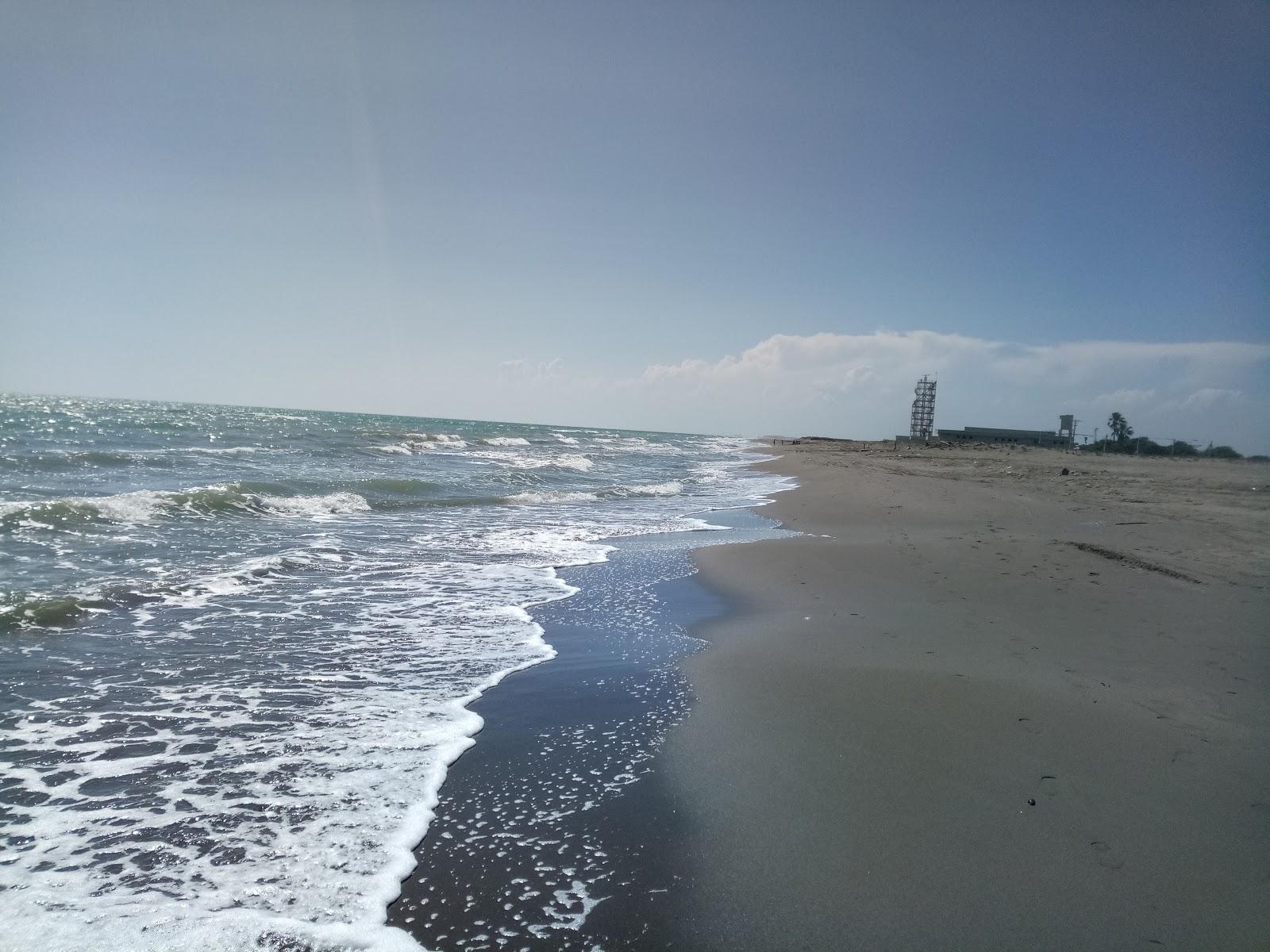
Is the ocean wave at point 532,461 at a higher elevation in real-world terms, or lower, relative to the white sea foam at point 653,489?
higher

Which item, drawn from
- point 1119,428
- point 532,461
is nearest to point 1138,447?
point 1119,428

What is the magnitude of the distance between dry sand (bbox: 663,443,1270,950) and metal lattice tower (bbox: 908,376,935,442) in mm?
68341

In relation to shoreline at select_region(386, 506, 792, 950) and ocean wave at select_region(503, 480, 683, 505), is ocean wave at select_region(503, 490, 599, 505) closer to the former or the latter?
ocean wave at select_region(503, 480, 683, 505)

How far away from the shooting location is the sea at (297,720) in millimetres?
2506

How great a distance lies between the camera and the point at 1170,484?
18.9 m

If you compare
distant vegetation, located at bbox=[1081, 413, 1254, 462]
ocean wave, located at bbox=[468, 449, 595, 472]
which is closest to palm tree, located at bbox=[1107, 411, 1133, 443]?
distant vegetation, located at bbox=[1081, 413, 1254, 462]

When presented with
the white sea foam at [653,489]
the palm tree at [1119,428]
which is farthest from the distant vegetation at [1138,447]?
the white sea foam at [653,489]

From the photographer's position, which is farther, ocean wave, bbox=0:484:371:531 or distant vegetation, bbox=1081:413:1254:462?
distant vegetation, bbox=1081:413:1254:462

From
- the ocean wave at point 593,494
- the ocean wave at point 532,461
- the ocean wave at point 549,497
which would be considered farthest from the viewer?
the ocean wave at point 532,461

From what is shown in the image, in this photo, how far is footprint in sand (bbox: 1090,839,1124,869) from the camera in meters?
2.67

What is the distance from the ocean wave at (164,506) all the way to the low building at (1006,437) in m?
66.3

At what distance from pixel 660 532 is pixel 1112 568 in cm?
694

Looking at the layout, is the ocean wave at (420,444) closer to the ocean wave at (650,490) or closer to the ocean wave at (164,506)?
the ocean wave at (650,490)

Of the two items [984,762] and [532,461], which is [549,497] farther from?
[984,762]
